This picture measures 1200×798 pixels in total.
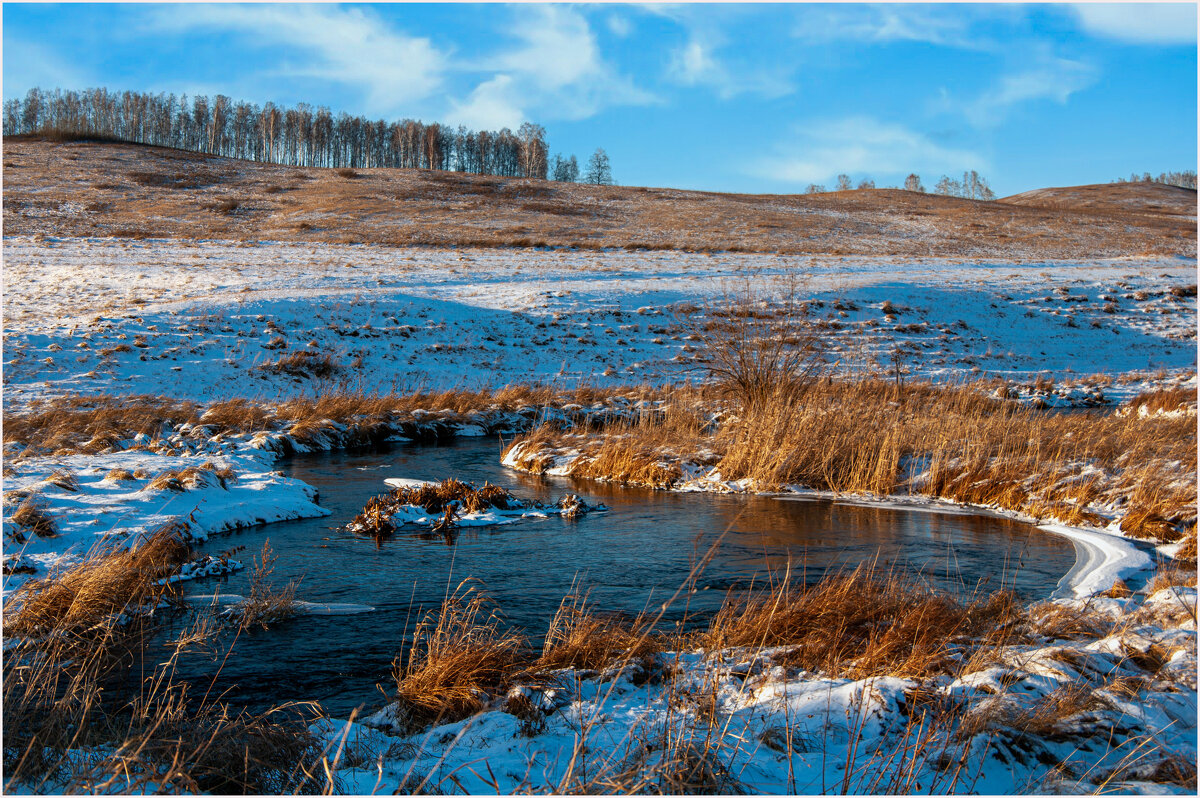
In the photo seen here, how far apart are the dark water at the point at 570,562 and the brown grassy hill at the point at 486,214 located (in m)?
36.8

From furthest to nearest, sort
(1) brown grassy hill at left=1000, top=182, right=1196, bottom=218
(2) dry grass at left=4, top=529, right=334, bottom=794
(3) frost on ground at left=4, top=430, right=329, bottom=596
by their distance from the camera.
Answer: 1. (1) brown grassy hill at left=1000, top=182, right=1196, bottom=218
2. (3) frost on ground at left=4, top=430, right=329, bottom=596
3. (2) dry grass at left=4, top=529, right=334, bottom=794

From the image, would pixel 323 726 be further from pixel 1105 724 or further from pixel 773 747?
pixel 1105 724

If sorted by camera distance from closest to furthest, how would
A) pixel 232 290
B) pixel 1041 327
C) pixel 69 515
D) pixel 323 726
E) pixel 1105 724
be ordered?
pixel 1105 724 < pixel 323 726 < pixel 69 515 < pixel 232 290 < pixel 1041 327

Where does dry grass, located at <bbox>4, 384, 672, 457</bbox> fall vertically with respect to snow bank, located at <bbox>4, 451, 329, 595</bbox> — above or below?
above

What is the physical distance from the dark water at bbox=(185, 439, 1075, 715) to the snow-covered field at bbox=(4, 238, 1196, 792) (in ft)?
2.18

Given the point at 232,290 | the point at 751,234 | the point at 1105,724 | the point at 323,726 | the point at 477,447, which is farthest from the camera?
the point at 751,234

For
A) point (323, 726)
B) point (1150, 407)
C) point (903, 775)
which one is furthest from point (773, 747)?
point (1150, 407)

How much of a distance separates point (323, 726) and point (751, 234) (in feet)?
163

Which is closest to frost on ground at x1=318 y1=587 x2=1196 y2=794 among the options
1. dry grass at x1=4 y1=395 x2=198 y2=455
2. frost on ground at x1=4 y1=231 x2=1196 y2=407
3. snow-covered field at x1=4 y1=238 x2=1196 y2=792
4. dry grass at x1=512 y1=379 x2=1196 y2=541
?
snow-covered field at x1=4 y1=238 x2=1196 y2=792

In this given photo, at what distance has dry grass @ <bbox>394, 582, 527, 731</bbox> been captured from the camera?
159 inches

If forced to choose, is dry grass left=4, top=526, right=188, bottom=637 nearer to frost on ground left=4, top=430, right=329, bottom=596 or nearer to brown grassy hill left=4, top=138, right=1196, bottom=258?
frost on ground left=4, top=430, right=329, bottom=596

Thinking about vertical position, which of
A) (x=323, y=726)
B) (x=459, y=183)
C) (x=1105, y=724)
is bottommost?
(x=323, y=726)

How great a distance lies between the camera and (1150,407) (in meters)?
15.3

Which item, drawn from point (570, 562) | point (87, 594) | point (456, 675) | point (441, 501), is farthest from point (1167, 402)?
point (87, 594)
